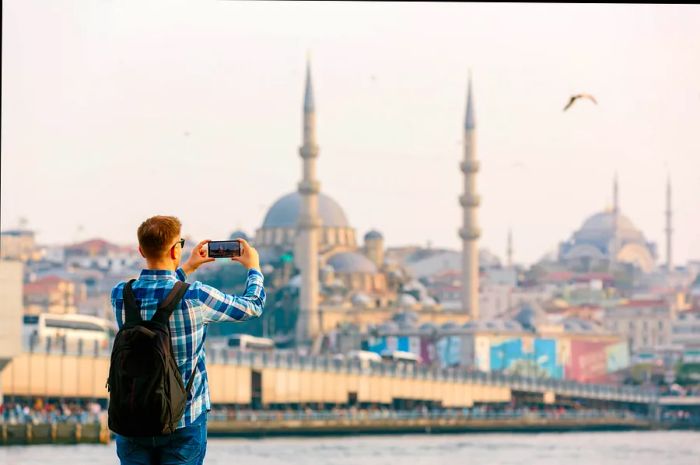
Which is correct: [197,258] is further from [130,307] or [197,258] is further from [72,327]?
[72,327]

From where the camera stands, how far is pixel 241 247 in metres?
3.29

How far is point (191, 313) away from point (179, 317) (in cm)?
2

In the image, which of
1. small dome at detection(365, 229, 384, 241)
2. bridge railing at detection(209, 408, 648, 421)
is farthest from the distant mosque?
bridge railing at detection(209, 408, 648, 421)

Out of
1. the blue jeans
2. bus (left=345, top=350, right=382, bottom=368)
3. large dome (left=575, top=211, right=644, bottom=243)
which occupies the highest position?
large dome (left=575, top=211, right=644, bottom=243)

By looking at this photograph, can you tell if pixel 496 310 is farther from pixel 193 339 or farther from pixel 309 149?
pixel 193 339

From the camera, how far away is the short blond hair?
10.3 ft

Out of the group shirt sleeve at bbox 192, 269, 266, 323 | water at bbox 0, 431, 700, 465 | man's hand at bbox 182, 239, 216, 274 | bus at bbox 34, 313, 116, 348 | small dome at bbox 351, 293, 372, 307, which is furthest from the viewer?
small dome at bbox 351, 293, 372, 307

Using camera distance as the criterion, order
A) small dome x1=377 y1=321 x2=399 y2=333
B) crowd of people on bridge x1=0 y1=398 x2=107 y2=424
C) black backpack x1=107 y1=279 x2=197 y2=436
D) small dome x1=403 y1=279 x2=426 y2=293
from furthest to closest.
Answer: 1. small dome x1=403 y1=279 x2=426 y2=293
2. small dome x1=377 y1=321 x2=399 y2=333
3. crowd of people on bridge x1=0 y1=398 x2=107 y2=424
4. black backpack x1=107 y1=279 x2=197 y2=436

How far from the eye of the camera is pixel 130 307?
316 centimetres

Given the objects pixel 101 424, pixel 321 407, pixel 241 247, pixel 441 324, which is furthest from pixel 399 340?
pixel 241 247

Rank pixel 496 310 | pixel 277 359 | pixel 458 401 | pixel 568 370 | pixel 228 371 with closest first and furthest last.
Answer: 1. pixel 228 371
2. pixel 277 359
3. pixel 458 401
4. pixel 568 370
5. pixel 496 310

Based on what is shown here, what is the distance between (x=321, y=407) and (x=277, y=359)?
1479 millimetres

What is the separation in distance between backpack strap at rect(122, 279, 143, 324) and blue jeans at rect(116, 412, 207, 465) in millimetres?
183

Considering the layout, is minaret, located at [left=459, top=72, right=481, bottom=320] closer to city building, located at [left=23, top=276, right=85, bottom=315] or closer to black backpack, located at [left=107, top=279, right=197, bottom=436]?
city building, located at [left=23, top=276, right=85, bottom=315]
